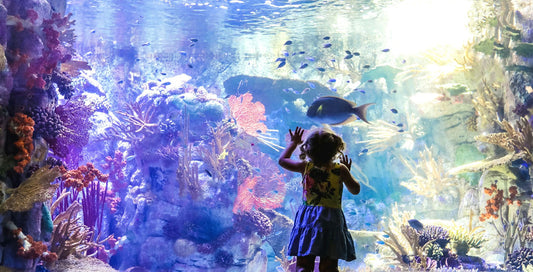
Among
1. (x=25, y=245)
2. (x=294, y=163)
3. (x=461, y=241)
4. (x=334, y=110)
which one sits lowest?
(x=25, y=245)

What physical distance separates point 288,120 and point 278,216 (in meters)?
4.46

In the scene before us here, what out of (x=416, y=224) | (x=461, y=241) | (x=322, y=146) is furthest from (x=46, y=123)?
(x=461, y=241)

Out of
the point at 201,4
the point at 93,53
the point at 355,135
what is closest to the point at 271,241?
the point at 355,135

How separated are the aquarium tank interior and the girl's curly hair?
1.91 m

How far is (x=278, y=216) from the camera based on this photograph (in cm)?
1042

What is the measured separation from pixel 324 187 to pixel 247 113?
821 centimetres

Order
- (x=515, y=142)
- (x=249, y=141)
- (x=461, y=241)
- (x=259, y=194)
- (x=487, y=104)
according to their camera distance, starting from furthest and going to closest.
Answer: (x=249, y=141)
(x=259, y=194)
(x=487, y=104)
(x=461, y=241)
(x=515, y=142)

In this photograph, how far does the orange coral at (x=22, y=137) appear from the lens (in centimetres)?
370

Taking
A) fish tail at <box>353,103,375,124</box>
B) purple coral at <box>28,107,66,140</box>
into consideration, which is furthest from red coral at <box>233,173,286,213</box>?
purple coral at <box>28,107,66,140</box>

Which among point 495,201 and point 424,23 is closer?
point 495,201

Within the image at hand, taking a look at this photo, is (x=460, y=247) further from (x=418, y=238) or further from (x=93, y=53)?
(x=93, y=53)

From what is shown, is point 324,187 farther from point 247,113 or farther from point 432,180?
point 432,180

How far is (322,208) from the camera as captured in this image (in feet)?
9.12

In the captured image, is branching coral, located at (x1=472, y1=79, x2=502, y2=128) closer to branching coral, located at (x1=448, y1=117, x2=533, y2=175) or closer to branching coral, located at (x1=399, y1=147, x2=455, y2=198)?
branching coral, located at (x1=448, y1=117, x2=533, y2=175)
